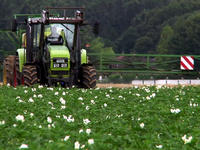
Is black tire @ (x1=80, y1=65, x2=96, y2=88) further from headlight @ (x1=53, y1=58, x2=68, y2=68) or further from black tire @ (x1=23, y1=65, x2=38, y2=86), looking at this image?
black tire @ (x1=23, y1=65, x2=38, y2=86)

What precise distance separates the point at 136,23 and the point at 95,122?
141 meters

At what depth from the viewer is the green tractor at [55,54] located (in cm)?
2023

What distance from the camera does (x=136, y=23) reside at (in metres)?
151

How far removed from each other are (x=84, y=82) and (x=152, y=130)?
1097 cm

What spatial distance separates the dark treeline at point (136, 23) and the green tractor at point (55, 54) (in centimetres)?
7781

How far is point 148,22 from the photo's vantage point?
143375mm

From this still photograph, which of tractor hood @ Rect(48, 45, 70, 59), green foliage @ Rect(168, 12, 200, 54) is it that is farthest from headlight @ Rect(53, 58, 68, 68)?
green foliage @ Rect(168, 12, 200, 54)

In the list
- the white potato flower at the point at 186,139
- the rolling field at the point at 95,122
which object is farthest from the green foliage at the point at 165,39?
the white potato flower at the point at 186,139

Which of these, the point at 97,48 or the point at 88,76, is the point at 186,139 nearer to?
the point at 88,76

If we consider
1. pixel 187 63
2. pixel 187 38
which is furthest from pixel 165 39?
pixel 187 63

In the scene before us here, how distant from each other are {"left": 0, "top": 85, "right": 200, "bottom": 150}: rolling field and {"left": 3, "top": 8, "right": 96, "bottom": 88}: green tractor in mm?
3532

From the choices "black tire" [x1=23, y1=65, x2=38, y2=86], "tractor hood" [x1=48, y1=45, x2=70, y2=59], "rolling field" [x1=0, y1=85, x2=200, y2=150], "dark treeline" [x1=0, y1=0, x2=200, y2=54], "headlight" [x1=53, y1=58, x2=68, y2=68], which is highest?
"dark treeline" [x1=0, y1=0, x2=200, y2=54]

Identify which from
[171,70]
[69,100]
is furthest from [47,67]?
[171,70]

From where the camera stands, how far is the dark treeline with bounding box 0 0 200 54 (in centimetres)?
11550
